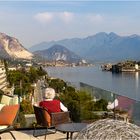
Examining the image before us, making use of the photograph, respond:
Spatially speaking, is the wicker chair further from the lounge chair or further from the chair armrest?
the lounge chair

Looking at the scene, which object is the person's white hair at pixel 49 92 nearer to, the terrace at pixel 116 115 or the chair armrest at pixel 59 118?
the chair armrest at pixel 59 118

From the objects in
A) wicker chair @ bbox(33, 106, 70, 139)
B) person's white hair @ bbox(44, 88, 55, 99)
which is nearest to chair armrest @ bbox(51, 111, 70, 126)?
wicker chair @ bbox(33, 106, 70, 139)

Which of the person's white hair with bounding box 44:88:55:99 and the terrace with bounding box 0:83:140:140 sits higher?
the person's white hair with bounding box 44:88:55:99

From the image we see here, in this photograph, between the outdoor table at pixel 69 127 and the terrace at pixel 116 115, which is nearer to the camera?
the outdoor table at pixel 69 127

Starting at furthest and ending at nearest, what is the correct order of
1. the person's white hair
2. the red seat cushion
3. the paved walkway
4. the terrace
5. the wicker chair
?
the terrace → the paved walkway → the wicker chair → the person's white hair → the red seat cushion

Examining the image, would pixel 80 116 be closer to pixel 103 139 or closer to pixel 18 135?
pixel 18 135

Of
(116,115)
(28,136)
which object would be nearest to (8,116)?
(28,136)

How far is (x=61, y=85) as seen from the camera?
283 feet

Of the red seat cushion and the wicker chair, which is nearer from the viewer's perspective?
the red seat cushion

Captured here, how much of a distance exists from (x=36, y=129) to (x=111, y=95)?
150 centimetres

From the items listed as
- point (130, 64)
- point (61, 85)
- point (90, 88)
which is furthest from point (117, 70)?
point (90, 88)

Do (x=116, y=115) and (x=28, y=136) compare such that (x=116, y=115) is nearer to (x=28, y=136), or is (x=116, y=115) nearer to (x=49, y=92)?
(x=28, y=136)

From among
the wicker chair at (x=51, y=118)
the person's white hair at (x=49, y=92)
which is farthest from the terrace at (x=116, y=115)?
the person's white hair at (x=49, y=92)

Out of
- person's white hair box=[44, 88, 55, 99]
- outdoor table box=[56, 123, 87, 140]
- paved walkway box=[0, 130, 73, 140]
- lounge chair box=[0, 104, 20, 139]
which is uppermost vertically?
person's white hair box=[44, 88, 55, 99]
